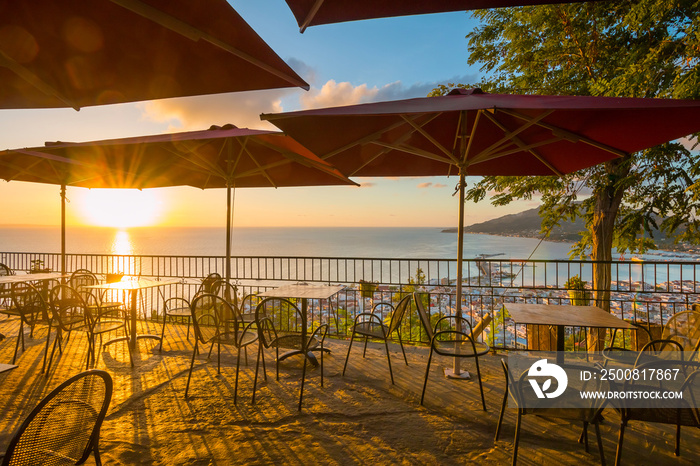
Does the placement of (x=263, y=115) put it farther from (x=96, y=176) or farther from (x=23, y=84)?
(x=96, y=176)

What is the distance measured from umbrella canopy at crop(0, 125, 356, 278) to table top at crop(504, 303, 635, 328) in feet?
8.94

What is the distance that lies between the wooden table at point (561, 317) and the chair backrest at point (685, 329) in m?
0.53

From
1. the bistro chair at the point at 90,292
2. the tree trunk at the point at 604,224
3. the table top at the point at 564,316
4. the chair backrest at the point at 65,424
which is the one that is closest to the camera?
the chair backrest at the point at 65,424

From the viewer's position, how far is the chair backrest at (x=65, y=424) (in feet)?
4.34

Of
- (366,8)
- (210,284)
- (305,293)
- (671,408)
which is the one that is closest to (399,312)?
(305,293)

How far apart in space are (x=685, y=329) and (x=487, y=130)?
2.64m

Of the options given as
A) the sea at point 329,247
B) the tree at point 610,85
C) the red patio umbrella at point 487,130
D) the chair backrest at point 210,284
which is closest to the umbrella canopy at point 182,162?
the chair backrest at point 210,284

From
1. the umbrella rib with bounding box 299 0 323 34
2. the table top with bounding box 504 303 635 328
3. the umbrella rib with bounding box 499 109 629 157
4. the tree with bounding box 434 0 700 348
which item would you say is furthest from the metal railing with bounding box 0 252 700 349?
the umbrella rib with bounding box 299 0 323 34

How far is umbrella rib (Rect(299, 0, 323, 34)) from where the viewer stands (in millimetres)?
2080

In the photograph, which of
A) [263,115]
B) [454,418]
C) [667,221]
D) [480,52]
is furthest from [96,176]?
[667,221]

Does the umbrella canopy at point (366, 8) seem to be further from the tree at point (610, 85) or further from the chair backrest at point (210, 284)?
the tree at point (610, 85)

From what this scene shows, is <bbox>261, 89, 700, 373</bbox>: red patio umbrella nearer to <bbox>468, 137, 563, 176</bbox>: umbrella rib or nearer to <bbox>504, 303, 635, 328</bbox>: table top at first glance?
<bbox>468, 137, 563, 176</bbox>: umbrella rib

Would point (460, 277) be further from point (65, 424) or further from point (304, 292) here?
point (65, 424)

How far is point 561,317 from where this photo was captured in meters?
3.15
